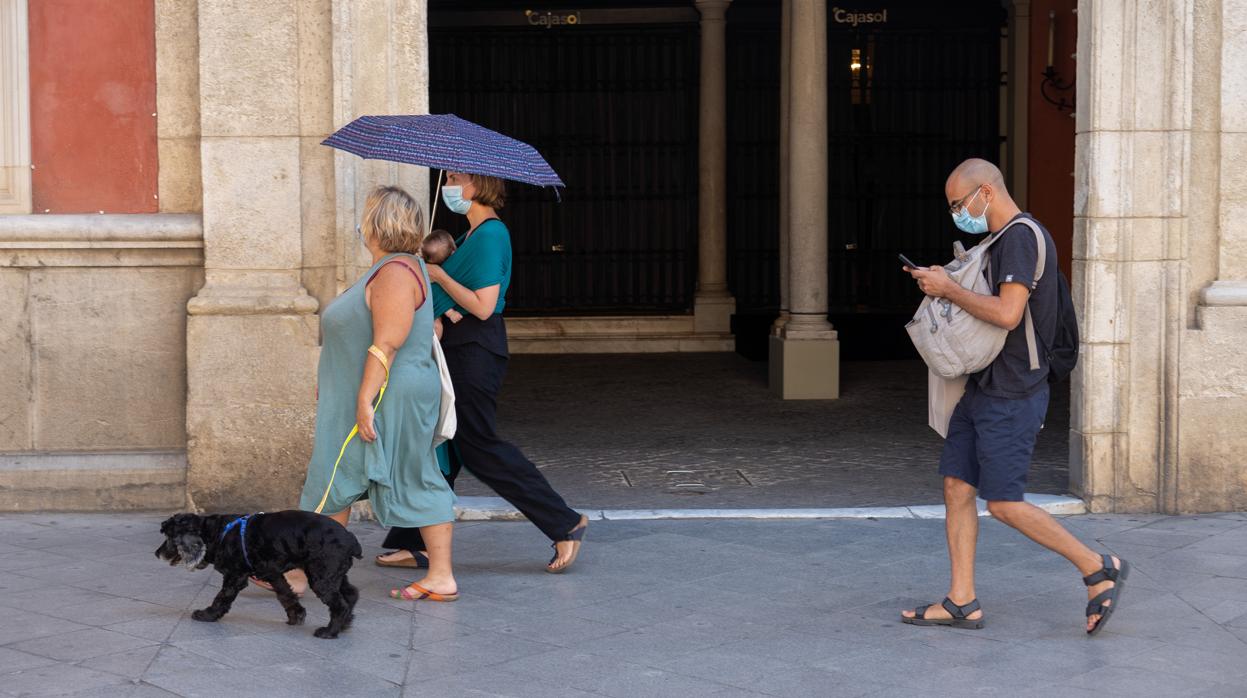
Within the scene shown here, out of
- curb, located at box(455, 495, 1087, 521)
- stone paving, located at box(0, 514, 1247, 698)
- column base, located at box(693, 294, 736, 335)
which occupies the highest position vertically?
column base, located at box(693, 294, 736, 335)

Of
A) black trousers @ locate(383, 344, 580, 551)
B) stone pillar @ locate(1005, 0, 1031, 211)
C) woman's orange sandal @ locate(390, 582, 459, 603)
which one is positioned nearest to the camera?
woman's orange sandal @ locate(390, 582, 459, 603)

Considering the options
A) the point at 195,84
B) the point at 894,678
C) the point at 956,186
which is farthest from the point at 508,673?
the point at 195,84

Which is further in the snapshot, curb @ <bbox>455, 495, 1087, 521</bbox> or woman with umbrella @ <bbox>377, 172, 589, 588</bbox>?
curb @ <bbox>455, 495, 1087, 521</bbox>

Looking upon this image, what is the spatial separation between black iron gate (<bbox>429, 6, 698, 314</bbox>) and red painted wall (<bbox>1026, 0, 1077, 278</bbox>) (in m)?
3.28

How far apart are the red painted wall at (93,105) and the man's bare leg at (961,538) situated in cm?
411

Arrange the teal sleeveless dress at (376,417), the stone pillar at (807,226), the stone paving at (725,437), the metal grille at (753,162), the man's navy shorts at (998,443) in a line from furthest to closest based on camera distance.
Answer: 1. the metal grille at (753,162)
2. the stone pillar at (807,226)
3. the stone paving at (725,437)
4. the teal sleeveless dress at (376,417)
5. the man's navy shorts at (998,443)

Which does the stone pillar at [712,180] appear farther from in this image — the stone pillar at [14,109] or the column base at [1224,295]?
the stone pillar at [14,109]

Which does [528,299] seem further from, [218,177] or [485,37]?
[218,177]

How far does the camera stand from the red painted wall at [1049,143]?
51.4ft

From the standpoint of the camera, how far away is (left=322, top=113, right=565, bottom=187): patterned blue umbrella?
580cm

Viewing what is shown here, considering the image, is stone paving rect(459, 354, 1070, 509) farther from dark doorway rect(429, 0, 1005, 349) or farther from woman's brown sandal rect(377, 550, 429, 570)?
dark doorway rect(429, 0, 1005, 349)

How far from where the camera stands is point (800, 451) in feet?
31.5

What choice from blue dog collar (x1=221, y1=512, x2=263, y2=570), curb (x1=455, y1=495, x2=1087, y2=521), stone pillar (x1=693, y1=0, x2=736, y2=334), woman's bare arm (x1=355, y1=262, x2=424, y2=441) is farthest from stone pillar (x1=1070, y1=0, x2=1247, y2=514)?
stone pillar (x1=693, y1=0, x2=736, y2=334)

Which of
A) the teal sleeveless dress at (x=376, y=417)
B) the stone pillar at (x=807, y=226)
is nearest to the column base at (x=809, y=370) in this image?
the stone pillar at (x=807, y=226)
